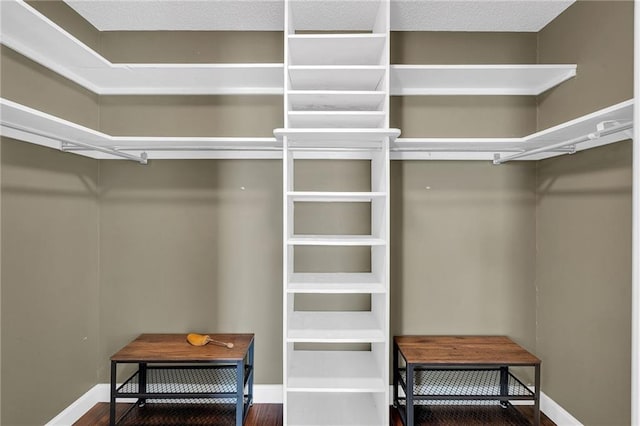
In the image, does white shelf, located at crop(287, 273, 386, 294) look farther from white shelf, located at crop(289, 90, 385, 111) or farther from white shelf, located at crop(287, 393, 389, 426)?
white shelf, located at crop(289, 90, 385, 111)

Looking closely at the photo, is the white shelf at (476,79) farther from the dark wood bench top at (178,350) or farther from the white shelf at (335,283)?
the dark wood bench top at (178,350)

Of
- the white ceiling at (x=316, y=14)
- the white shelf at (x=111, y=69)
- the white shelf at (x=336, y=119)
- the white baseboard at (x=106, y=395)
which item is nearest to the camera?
the white shelf at (x=111, y=69)

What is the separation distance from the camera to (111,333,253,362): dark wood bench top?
1.98 m

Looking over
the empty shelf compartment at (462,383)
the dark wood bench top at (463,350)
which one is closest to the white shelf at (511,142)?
the dark wood bench top at (463,350)

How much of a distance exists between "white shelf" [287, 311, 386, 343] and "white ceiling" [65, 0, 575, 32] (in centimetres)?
170

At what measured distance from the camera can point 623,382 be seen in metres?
1.71

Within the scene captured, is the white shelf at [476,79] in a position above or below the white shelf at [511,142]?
above

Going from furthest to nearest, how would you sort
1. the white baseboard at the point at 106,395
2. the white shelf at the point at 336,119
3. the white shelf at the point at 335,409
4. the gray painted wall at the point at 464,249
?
the gray painted wall at the point at 464,249, the white baseboard at the point at 106,395, the white shelf at the point at 335,409, the white shelf at the point at 336,119

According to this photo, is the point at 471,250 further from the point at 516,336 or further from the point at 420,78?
the point at 420,78

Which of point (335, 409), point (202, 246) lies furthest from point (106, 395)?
point (335, 409)

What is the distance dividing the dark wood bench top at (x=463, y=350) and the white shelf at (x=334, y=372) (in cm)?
21

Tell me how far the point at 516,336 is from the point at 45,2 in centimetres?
320

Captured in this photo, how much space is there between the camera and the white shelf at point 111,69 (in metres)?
1.61

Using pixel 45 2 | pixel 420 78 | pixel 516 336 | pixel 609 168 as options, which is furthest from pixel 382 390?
pixel 45 2
